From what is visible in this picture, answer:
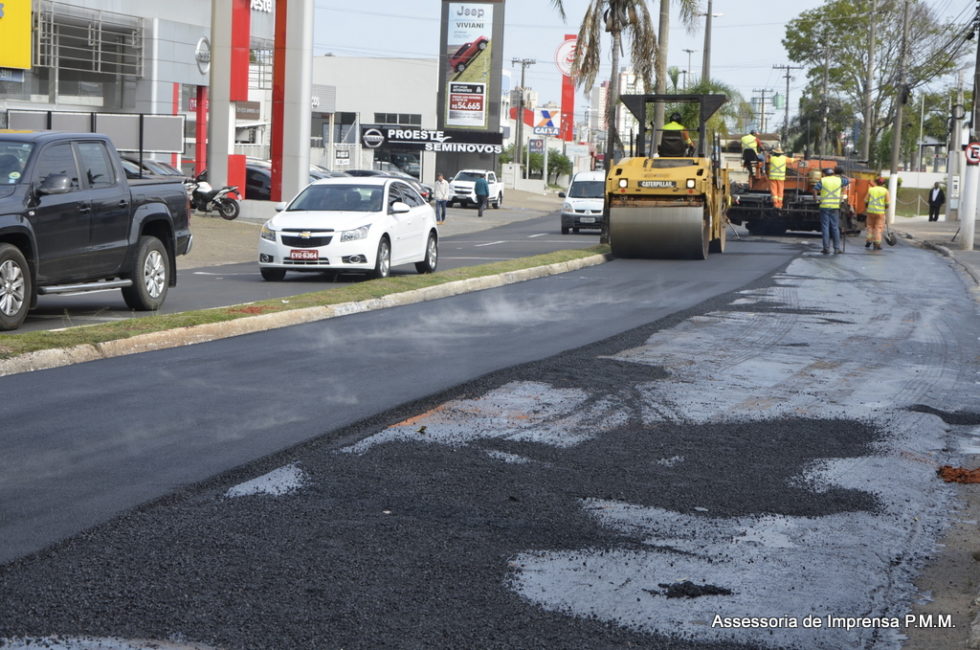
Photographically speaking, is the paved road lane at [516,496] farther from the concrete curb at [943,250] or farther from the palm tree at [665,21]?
the palm tree at [665,21]

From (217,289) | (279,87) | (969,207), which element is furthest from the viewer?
(279,87)

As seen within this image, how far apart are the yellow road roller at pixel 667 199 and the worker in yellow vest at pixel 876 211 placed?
20.7ft

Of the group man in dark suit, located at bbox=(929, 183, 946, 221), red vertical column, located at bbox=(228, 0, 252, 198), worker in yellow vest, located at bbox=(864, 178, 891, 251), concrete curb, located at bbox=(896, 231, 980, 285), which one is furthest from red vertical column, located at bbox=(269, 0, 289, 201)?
man in dark suit, located at bbox=(929, 183, 946, 221)

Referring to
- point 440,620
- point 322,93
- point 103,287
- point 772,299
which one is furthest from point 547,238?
point 440,620

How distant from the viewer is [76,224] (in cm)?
1353

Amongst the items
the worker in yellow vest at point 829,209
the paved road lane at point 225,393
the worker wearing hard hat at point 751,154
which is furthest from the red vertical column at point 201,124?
the paved road lane at point 225,393

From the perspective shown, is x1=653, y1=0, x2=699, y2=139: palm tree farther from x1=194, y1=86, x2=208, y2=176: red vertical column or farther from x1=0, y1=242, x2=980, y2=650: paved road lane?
x1=0, y1=242, x2=980, y2=650: paved road lane

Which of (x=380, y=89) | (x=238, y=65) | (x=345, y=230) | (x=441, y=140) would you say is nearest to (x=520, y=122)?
(x=380, y=89)

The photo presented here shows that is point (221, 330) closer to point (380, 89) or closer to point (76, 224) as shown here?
point (76, 224)

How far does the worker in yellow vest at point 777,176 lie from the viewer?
33.3 m

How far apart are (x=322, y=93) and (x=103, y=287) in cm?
5134

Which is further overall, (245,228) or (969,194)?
(245,228)

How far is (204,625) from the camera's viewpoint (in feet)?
15.3

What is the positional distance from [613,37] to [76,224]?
26.2 m
